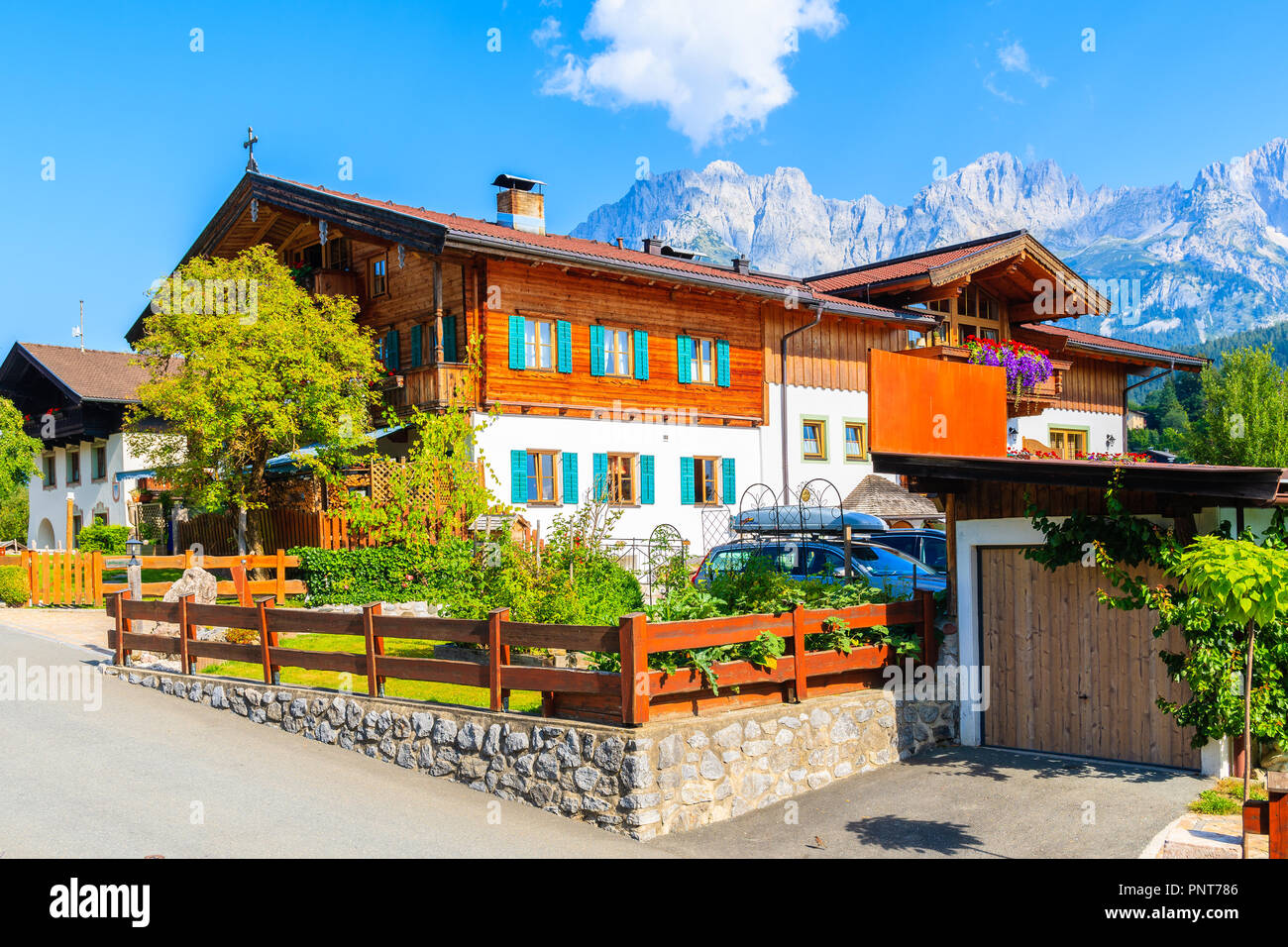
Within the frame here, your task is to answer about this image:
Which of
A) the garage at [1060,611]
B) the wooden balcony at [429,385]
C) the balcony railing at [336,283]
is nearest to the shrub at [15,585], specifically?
the wooden balcony at [429,385]

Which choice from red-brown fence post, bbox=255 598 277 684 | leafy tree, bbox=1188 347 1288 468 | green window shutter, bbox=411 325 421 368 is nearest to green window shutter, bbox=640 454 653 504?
green window shutter, bbox=411 325 421 368

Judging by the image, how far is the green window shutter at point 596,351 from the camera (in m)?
26.4

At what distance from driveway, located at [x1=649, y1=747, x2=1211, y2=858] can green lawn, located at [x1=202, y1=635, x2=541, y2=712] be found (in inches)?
111

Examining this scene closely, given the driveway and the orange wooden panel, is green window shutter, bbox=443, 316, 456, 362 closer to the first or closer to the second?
the orange wooden panel

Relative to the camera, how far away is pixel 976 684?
1177cm

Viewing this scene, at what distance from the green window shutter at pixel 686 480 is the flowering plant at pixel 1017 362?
8.26 metres

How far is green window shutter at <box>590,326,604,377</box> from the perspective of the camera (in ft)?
86.5

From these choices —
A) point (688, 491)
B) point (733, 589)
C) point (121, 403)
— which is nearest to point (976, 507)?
point (733, 589)

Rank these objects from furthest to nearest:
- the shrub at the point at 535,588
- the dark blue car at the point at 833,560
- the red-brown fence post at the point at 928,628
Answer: the dark blue car at the point at 833,560, the shrub at the point at 535,588, the red-brown fence post at the point at 928,628

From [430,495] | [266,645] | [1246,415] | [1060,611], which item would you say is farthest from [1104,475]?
[1246,415]

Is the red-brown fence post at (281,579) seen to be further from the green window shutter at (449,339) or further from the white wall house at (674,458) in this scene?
the green window shutter at (449,339)

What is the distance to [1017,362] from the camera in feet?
98.5
